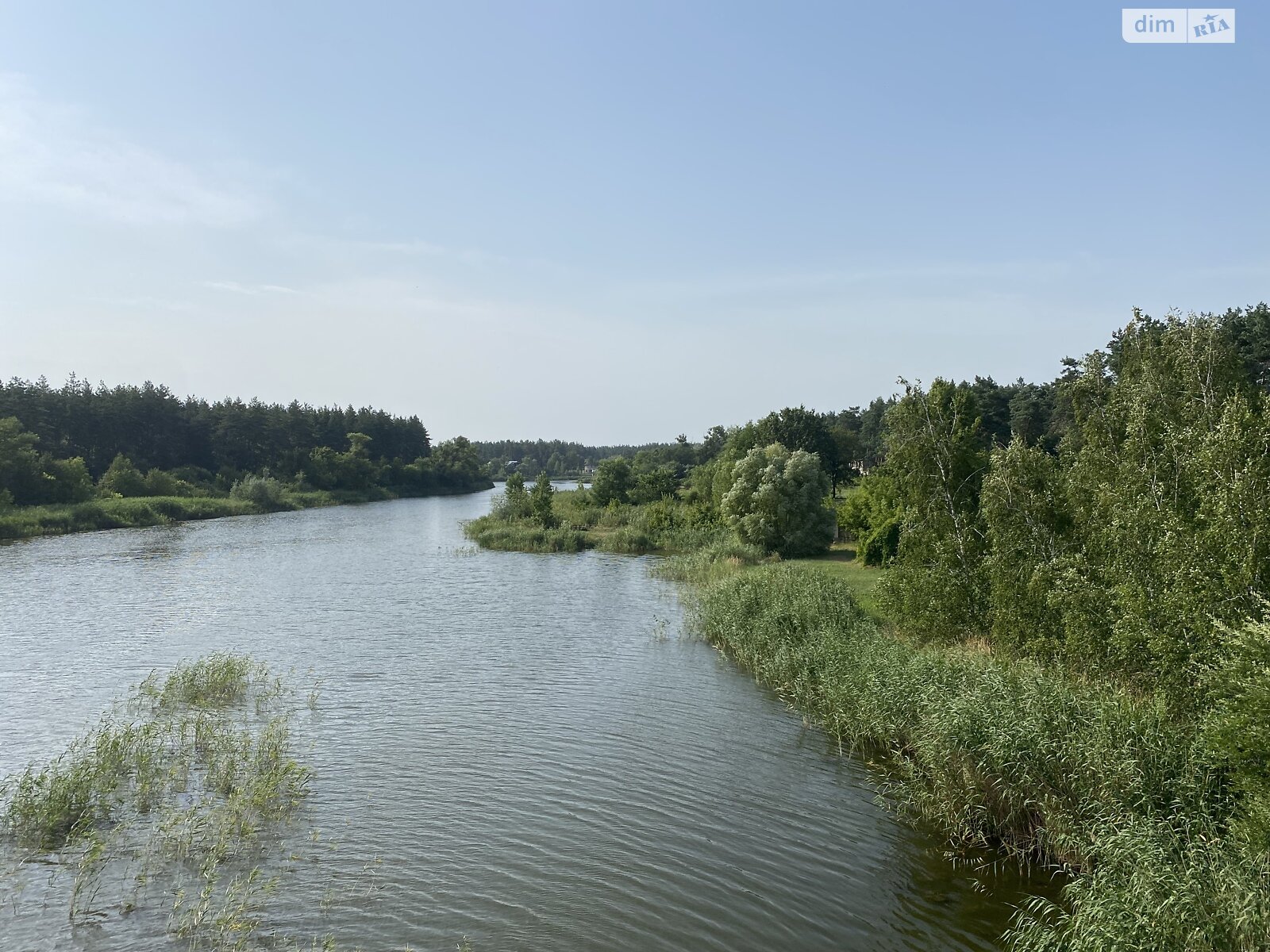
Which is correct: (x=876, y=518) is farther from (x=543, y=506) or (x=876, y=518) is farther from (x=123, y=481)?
(x=123, y=481)

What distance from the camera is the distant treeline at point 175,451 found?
65875 millimetres

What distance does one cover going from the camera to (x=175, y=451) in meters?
88.7

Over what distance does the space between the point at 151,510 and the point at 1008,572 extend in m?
68.8

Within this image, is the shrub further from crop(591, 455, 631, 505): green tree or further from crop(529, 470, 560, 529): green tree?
crop(591, 455, 631, 505): green tree

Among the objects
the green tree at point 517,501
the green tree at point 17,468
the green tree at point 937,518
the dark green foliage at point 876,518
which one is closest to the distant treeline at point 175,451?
the green tree at point 17,468

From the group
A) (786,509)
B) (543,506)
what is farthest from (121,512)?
(786,509)

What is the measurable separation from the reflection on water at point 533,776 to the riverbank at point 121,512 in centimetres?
2693

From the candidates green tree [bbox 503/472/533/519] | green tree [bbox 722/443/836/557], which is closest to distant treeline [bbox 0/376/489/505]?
green tree [bbox 503/472/533/519]

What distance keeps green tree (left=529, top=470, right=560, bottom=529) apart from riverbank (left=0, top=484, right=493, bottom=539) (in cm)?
3055

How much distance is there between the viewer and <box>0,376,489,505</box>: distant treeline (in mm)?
65875

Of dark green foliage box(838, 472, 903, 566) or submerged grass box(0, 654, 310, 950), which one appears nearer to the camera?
submerged grass box(0, 654, 310, 950)

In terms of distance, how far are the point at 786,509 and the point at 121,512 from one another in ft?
170

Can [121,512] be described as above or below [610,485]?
below

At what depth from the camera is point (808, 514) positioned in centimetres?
4434
